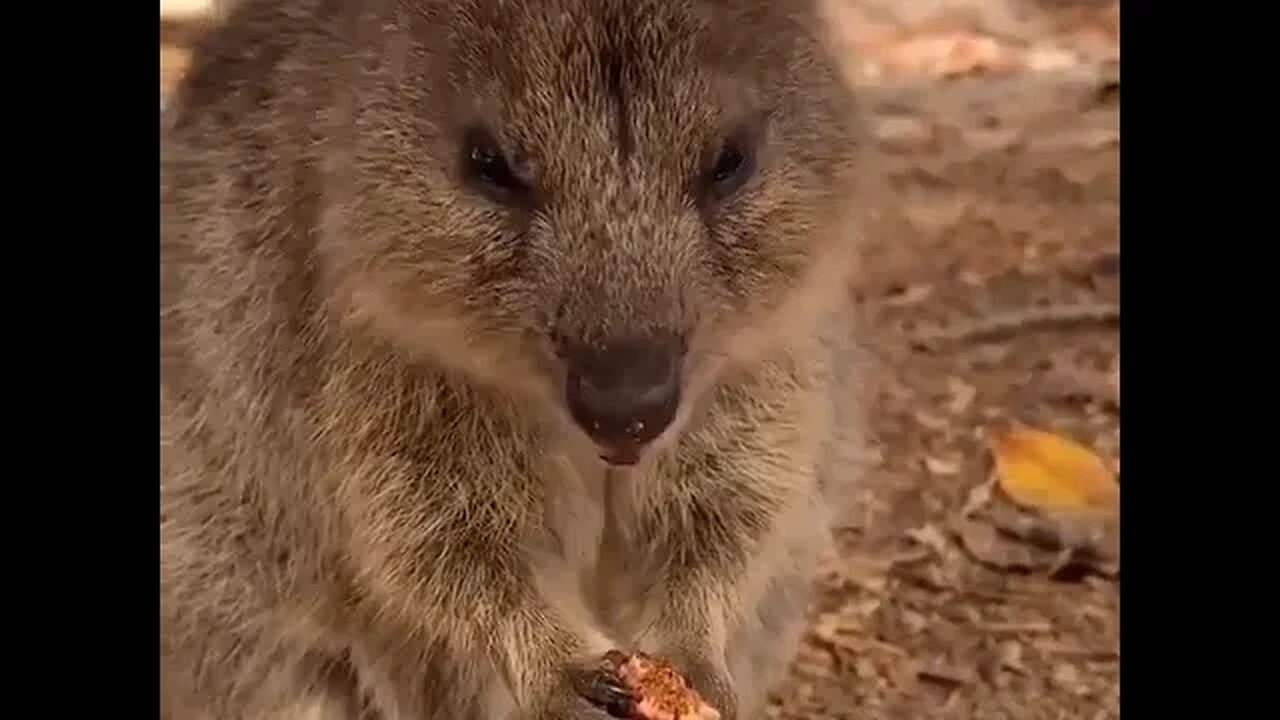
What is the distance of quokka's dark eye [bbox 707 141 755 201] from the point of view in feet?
4.06

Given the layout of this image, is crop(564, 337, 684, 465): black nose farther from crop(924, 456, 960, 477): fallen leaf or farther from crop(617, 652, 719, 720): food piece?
crop(924, 456, 960, 477): fallen leaf

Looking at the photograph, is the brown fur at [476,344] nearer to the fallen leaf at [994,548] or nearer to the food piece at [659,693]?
the food piece at [659,693]

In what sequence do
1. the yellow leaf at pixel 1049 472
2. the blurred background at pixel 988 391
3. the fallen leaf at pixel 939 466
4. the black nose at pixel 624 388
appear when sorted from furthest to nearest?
the fallen leaf at pixel 939 466
the yellow leaf at pixel 1049 472
the blurred background at pixel 988 391
the black nose at pixel 624 388

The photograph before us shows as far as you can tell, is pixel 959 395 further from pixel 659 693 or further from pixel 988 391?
pixel 659 693

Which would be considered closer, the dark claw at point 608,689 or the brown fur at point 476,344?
the brown fur at point 476,344

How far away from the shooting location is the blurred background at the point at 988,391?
168cm

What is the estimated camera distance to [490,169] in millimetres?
1243

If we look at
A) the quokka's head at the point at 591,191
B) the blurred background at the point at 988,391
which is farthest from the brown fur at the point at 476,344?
the blurred background at the point at 988,391

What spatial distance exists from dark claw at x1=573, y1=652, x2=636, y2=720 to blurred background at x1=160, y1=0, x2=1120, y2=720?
1.12 ft

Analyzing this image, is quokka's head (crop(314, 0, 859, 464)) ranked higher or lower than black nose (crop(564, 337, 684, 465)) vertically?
higher

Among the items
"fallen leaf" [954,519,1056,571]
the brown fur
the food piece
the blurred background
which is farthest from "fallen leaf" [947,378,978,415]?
the food piece

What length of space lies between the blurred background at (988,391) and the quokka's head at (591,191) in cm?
26

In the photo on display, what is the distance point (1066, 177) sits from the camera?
6.01 ft
